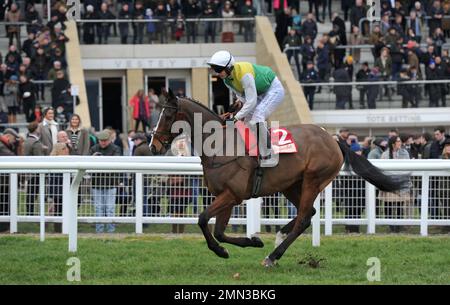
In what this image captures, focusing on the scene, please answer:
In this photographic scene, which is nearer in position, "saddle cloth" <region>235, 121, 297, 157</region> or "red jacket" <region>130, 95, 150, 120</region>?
"saddle cloth" <region>235, 121, 297, 157</region>

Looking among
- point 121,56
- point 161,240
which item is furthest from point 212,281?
point 121,56

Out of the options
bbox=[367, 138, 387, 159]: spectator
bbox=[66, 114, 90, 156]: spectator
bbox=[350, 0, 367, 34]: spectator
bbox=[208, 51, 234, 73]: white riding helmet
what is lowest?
bbox=[367, 138, 387, 159]: spectator

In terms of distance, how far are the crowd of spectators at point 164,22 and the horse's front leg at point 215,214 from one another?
15.7 meters

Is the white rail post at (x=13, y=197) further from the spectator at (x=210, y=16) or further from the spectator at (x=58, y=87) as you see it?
the spectator at (x=210, y=16)

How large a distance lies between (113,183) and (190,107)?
2.95m

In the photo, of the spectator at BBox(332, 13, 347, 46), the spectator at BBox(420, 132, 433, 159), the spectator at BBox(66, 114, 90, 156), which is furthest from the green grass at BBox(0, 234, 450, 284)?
the spectator at BBox(332, 13, 347, 46)

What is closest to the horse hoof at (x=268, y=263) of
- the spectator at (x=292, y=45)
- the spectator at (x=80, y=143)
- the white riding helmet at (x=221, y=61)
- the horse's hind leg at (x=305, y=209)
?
the horse's hind leg at (x=305, y=209)

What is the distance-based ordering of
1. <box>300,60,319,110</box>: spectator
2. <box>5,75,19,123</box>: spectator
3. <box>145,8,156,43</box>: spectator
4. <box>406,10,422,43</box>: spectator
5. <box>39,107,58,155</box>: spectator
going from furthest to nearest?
<box>406,10,422,43</box>: spectator < <box>145,8,156,43</box>: spectator < <box>300,60,319,110</box>: spectator < <box>5,75,19,123</box>: spectator < <box>39,107,58,155</box>: spectator

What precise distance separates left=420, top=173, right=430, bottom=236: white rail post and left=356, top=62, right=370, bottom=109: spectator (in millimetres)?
10076

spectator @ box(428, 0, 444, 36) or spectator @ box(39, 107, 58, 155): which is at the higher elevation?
spectator @ box(428, 0, 444, 36)

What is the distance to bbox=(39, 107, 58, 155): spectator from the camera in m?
15.3

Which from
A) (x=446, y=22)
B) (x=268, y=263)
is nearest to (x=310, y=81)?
(x=446, y=22)

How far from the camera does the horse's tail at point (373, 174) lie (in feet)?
34.7

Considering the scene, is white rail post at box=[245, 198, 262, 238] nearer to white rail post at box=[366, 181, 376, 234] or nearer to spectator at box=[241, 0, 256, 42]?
white rail post at box=[366, 181, 376, 234]
